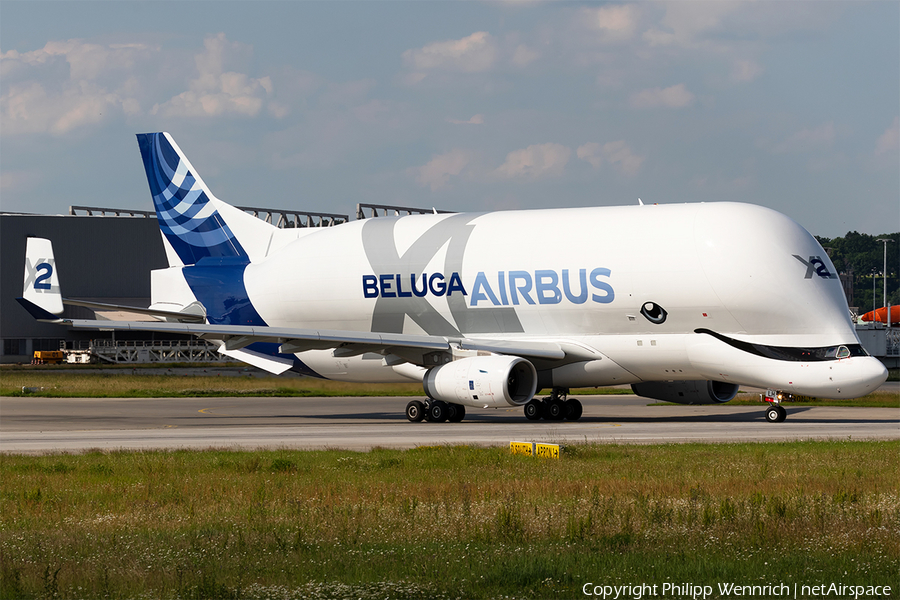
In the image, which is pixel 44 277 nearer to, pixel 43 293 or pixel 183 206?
pixel 43 293

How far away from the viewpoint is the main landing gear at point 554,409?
109 feet

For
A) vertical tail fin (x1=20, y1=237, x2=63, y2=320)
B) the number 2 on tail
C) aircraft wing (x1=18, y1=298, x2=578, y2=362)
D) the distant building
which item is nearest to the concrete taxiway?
aircraft wing (x1=18, y1=298, x2=578, y2=362)

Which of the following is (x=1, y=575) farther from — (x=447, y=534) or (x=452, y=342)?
(x=452, y=342)

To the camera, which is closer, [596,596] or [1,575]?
[596,596]

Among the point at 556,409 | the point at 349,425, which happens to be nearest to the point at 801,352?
the point at 556,409

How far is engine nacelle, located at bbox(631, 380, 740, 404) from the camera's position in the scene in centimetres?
3347

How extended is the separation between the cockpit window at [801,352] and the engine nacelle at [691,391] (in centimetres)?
A: 473

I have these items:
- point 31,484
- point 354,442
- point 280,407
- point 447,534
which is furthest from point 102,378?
point 447,534

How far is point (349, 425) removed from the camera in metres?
31.3

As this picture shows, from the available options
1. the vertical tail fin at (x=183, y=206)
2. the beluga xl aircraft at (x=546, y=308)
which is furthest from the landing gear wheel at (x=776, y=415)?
the vertical tail fin at (x=183, y=206)

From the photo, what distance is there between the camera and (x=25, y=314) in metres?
94.6

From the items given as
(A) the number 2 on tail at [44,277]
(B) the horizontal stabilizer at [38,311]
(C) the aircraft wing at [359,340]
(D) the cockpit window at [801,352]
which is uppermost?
(A) the number 2 on tail at [44,277]

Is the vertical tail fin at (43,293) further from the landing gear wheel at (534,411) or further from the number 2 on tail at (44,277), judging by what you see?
the landing gear wheel at (534,411)

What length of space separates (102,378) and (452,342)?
31.7 meters
